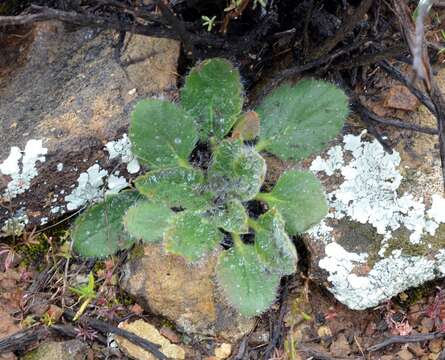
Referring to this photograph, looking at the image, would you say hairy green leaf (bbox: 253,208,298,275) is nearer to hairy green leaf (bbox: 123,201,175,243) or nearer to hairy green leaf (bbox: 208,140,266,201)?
hairy green leaf (bbox: 208,140,266,201)

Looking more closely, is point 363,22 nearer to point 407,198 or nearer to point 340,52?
point 340,52

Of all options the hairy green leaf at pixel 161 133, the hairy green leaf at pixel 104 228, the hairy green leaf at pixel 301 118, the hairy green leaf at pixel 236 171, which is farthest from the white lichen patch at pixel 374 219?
the hairy green leaf at pixel 104 228

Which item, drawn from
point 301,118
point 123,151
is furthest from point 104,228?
point 301,118

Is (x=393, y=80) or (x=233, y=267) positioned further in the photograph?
(x=393, y=80)

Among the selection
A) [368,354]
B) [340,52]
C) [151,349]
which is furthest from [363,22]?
[151,349]

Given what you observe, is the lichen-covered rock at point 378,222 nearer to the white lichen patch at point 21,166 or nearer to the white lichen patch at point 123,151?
the white lichen patch at point 123,151

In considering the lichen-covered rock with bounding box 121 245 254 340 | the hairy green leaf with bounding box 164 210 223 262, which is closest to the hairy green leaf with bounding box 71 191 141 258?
the lichen-covered rock with bounding box 121 245 254 340

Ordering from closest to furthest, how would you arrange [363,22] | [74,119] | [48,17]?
[48,17] < [363,22] < [74,119]
